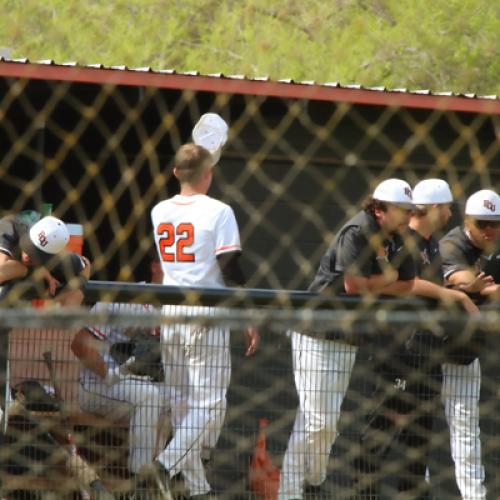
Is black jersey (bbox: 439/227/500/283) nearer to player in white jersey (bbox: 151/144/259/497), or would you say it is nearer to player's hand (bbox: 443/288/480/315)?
player's hand (bbox: 443/288/480/315)

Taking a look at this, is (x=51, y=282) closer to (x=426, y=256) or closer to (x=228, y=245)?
(x=228, y=245)

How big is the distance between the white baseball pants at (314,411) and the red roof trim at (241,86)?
250 centimetres

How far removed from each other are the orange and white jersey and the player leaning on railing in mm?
474

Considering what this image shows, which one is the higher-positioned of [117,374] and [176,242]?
[176,242]

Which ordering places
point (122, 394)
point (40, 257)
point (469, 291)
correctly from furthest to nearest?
point (469, 291) → point (40, 257) → point (122, 394)

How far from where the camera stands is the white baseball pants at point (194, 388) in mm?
5234

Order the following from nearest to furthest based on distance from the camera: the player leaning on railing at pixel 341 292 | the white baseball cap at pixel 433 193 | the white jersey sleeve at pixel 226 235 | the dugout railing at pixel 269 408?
1. the dugout railing at pixel 269 408
2. the player leaning on railing at pixel 341 292
3. the white jersey sleeve at pixel 226 235
4. the white baseball cap at pixel 433 193

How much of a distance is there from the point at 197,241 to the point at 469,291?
1274 millimetres

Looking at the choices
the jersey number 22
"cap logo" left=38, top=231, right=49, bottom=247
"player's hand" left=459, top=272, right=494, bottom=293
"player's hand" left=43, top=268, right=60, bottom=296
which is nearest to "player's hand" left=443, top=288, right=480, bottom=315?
"player's hand" left=459, top=272, right=494, bottom=293

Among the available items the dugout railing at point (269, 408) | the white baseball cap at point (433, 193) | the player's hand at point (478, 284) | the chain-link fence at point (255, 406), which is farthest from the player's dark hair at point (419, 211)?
the dugout railing at point (269, 408)

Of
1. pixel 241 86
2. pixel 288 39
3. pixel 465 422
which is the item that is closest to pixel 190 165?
pixel 241 86

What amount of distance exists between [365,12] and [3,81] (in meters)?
16.1

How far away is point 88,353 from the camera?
5594 mm

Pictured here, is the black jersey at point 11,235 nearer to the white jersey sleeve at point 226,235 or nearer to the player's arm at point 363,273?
the white jersey sleeve at point 226,235
